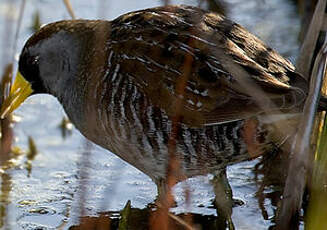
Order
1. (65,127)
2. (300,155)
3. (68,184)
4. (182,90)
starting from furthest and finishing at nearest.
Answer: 1. (65,127)
2. (68,184)
3. (182,90)
4. (300,155)

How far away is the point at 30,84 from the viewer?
5.59m

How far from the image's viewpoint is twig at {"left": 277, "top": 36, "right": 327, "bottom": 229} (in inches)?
177

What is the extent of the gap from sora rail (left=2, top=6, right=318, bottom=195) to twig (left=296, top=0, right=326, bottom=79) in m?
0.35

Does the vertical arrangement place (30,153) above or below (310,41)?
below

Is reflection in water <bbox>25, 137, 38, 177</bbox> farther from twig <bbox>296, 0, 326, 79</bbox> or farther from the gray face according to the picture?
twig <bbox>296, 0, 326, 79</bbox>

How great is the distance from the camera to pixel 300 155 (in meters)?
4.57

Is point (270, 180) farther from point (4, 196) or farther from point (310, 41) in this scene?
point (4, 196)

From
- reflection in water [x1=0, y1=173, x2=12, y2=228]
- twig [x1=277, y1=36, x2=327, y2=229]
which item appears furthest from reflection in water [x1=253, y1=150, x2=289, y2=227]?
reflection in water [x1=0, y1=173, x2=12, y2=228]

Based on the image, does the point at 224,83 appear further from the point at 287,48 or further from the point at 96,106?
the point at 287,48

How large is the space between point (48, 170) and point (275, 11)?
280cm

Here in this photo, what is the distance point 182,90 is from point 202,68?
147mm

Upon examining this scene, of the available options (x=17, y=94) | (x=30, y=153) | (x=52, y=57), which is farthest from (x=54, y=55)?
(x=30, y=153)

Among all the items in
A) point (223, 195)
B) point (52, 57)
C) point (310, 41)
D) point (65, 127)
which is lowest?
point (223, 195)

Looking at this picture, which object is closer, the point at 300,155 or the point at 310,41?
the point at 300,155
